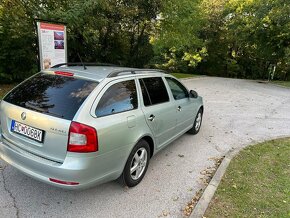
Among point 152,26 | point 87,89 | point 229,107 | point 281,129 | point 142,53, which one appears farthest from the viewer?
point 142,53

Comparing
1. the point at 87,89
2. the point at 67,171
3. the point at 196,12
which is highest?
the point at 196,12

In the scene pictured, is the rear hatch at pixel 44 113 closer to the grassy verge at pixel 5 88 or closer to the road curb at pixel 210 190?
the road curb at pixel 210 190

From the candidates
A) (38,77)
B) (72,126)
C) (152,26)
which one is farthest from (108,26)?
(72,126)

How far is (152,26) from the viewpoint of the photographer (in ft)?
53.4

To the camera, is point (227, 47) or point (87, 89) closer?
point (87, 89)

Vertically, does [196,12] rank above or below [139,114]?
above

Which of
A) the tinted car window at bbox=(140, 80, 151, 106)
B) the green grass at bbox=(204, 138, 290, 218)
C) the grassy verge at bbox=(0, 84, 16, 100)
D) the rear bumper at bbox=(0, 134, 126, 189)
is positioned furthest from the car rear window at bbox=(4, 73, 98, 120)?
the grassy verge at bbox=(0, 84, 16, 100)

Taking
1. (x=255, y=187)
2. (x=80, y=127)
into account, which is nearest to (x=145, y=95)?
(x=80, y=127)

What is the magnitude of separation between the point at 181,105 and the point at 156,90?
882 mm

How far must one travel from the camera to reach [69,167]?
9.27 feet

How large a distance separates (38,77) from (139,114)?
1519 mm

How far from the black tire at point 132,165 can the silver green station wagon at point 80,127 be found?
14 mm

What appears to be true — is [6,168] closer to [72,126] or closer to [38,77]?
[38,77]

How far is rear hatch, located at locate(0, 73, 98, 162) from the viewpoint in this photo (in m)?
2.89
